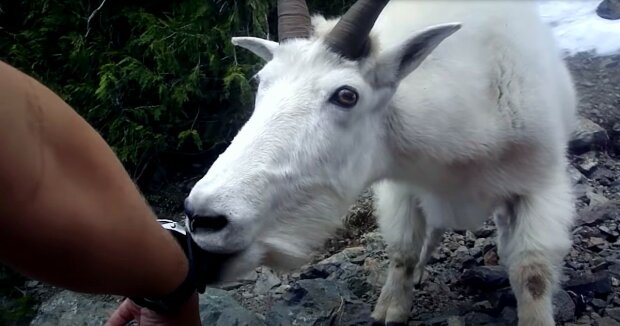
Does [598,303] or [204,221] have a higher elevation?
[204,221]

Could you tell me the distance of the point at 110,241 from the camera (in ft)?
6.06

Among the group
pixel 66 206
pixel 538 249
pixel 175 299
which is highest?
pixel 66 206

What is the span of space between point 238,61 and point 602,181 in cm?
300

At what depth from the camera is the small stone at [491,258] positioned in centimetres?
475

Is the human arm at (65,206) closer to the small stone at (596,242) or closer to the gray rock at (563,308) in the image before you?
the gray rock at (563,308)

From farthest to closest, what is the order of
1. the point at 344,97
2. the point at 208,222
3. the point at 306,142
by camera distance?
the point at 344,97 < the point at 306,142 < the point at 208,222

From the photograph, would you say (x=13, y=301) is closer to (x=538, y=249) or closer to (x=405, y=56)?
(x=405, y=56)

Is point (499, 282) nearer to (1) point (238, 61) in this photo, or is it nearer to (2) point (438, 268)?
(2) point (438, 268)

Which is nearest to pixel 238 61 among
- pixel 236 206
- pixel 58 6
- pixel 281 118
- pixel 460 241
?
pixel 58 6

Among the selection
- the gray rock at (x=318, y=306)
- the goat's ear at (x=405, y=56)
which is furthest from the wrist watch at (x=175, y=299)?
the gray rock at (x=318, y=306)

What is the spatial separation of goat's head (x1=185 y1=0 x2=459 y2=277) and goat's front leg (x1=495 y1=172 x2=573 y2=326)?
833 mm

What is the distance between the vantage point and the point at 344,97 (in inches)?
122

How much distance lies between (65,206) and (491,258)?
3.54 m

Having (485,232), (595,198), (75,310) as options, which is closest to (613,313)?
(485,232)
